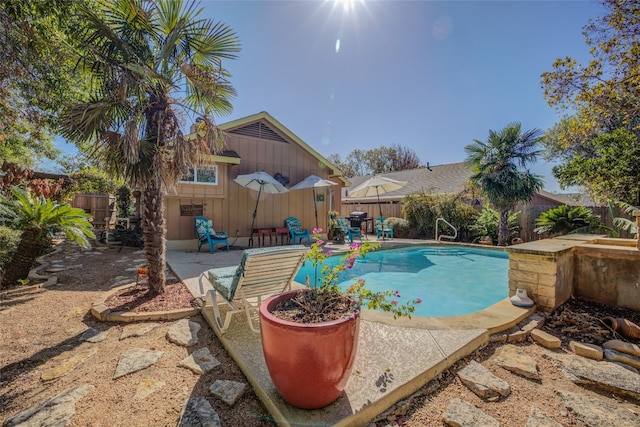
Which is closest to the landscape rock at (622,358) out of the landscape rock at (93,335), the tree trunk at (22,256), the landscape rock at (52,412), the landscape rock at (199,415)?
the landscape rock at (199,415)

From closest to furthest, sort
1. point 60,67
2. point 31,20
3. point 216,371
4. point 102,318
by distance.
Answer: point 216,371 → point 102,318 → point 31,20 → point 60,67

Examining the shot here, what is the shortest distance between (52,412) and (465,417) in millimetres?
3098

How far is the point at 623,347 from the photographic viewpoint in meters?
2.87

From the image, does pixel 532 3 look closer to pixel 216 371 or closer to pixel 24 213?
pixel 216 371

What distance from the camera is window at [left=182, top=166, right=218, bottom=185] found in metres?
9.14

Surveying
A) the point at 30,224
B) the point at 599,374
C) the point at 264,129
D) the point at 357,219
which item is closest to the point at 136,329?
the point at 30,224

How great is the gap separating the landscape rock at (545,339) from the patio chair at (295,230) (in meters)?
8.47

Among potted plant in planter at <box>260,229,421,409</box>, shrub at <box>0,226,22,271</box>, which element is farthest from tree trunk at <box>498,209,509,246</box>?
shrub at <box>0,226,22,271</box>

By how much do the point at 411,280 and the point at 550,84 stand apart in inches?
246

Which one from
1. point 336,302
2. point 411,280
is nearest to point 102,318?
point 336,302

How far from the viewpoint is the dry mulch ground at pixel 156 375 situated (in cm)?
205

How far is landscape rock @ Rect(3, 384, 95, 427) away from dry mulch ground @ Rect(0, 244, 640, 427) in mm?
65

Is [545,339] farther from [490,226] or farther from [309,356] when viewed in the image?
[490,226]

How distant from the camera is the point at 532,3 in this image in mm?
6781
